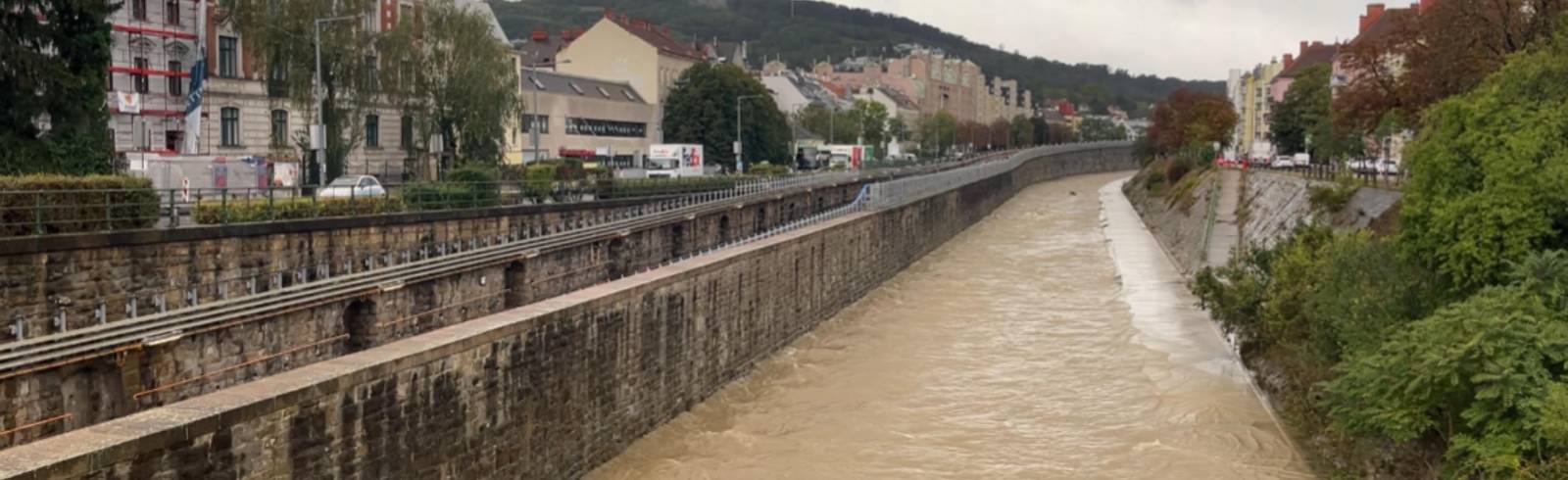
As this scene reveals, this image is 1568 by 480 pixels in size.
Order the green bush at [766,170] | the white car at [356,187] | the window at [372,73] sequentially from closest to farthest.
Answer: the white car at [356,187], the window at [372,73], the green bush at [766,170]

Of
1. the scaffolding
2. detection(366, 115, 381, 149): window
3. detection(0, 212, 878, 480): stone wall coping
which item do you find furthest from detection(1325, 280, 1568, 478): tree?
detection(366, 115, 381, 149): window

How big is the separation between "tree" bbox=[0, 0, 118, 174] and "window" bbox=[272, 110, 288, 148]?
731 inches

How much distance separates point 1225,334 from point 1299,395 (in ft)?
31.5

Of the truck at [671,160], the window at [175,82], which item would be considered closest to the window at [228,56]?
the window at [175,82]

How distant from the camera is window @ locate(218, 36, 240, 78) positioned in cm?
4694

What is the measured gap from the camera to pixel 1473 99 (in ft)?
63.7

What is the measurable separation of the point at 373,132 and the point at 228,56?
8.18m

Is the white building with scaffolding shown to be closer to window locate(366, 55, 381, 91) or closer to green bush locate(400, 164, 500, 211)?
window locate(366, 55, 381, 91)

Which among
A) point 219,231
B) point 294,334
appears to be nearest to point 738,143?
point 219,231

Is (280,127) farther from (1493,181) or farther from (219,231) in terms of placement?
(1493,181)

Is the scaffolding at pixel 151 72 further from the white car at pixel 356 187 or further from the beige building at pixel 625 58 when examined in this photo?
the beige building at pixel 625 58

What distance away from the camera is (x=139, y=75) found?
143ft

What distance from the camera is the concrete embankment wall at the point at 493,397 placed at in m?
11.0

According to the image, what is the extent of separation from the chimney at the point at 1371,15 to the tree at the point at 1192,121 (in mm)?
11634
